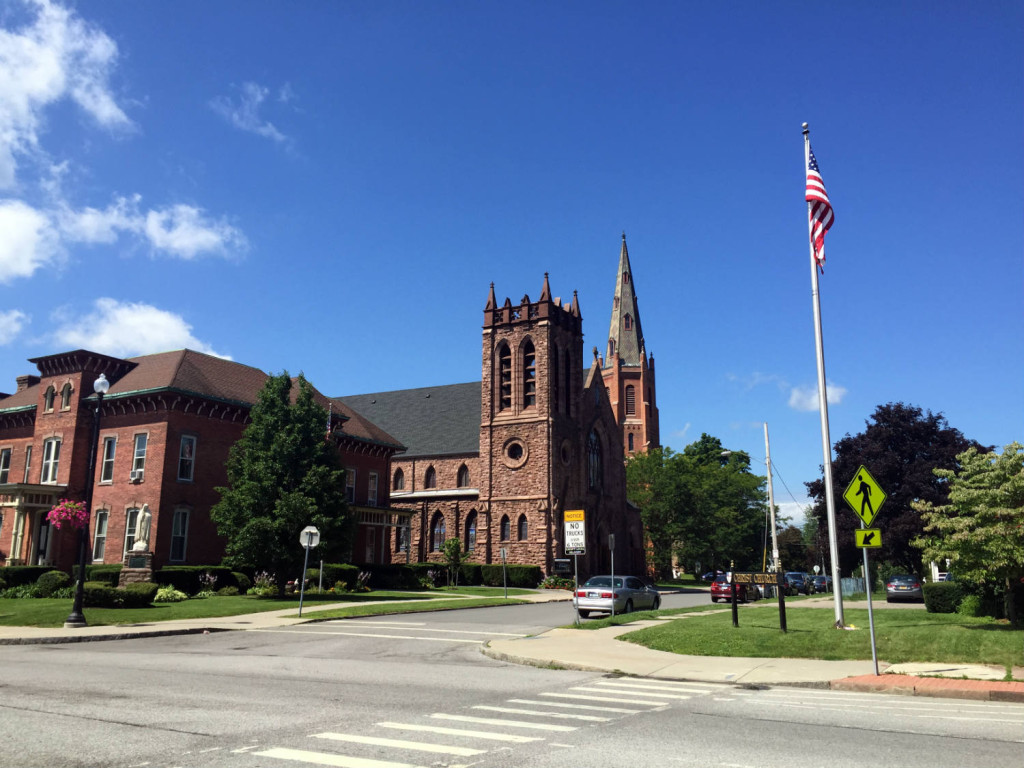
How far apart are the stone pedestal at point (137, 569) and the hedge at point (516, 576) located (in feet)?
73.2

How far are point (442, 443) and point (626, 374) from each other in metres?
41.3

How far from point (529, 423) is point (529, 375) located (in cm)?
373

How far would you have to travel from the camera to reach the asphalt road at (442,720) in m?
6.91

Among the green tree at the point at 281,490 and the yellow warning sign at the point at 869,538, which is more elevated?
the green tree at the point at 281,490

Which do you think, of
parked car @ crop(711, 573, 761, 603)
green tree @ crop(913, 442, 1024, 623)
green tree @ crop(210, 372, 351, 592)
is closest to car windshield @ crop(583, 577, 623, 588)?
parked car @ crop(711, 573, 761, 603)

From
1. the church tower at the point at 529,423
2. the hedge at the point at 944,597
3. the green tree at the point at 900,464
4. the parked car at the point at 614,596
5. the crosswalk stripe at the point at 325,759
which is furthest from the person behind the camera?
the church tower at the point at 529,423

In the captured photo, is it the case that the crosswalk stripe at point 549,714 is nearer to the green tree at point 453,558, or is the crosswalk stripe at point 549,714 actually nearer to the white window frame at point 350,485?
the white window frame at point 350,485

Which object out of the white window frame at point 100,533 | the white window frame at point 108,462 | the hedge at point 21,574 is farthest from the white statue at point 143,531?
the white window frame at point 108,462

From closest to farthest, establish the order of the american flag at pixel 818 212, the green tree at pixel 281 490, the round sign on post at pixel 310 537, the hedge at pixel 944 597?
the american flag at pixel 818 212 < the hedge at pixel 944 597 < the round sign on post at pixel 310 537 < the green tree at pixel 281 490

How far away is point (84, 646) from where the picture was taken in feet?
60.0

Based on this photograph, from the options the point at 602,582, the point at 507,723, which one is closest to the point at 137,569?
the point at 602,582

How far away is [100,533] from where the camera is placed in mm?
37875

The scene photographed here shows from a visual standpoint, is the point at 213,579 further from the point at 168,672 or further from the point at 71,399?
the point at 168,672

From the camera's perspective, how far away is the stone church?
52.1m
